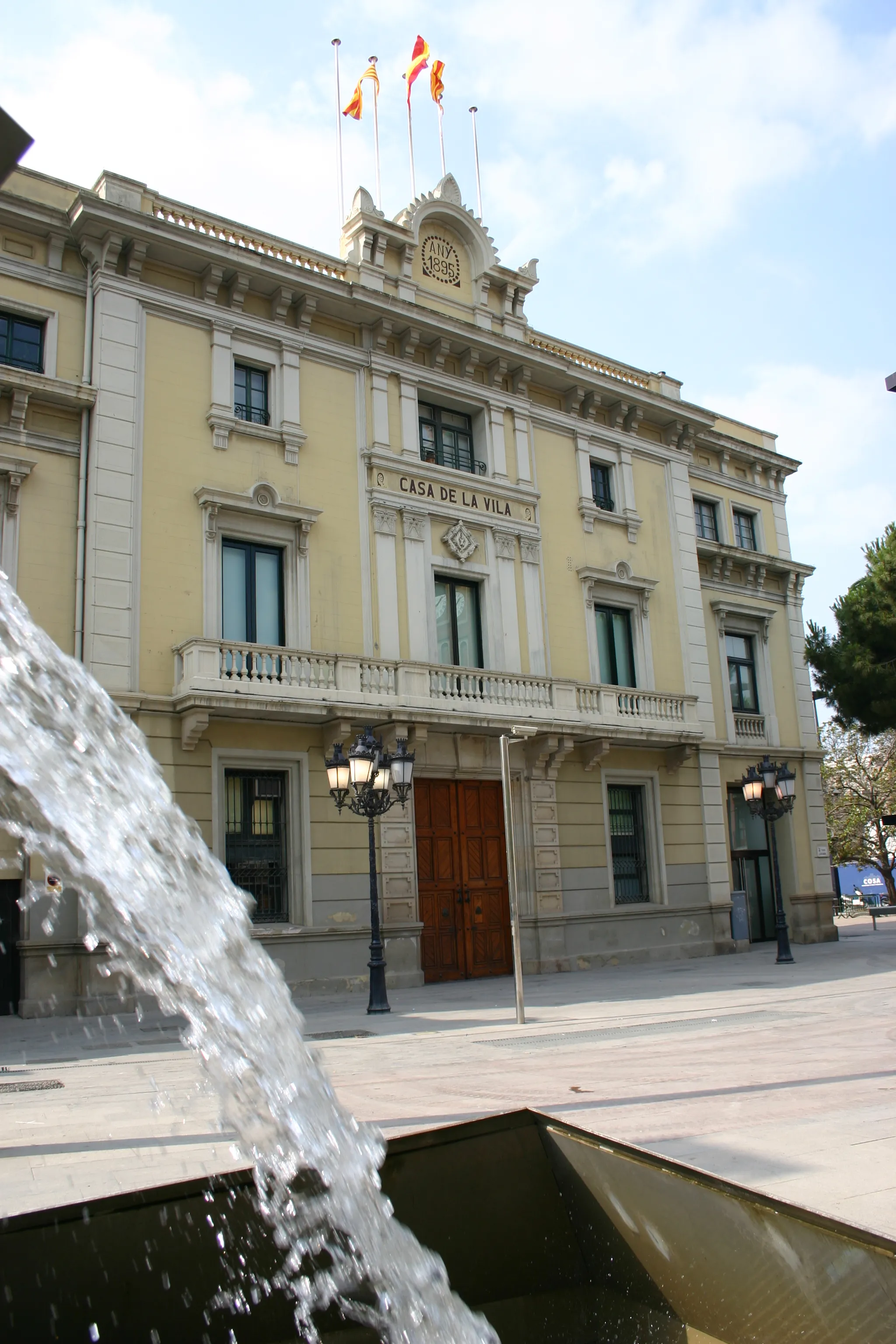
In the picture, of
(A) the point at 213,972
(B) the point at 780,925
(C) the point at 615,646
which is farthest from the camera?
(C) the point at 615,646

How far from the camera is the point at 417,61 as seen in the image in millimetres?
23375

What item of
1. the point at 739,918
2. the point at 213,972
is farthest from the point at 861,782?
the point at 213,972

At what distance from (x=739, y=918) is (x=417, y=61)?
2116cm

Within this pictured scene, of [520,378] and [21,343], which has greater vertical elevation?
[520,378]

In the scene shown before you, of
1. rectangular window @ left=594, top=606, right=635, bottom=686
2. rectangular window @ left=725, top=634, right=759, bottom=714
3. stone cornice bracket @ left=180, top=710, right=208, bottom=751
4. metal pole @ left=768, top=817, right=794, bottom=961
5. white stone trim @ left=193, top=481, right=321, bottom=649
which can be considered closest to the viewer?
stone cornice bracket @ left=180, top=710, right=208, bottom=751

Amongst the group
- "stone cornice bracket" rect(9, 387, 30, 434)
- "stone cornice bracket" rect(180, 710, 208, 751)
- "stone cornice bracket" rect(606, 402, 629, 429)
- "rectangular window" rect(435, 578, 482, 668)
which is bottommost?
"stone cornice bracket" rect(180, 710, 208, 751)

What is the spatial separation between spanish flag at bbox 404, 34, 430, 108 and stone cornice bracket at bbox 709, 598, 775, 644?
14472 mm

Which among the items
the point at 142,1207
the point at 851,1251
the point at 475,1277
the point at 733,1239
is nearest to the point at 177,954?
the point at 142,1207

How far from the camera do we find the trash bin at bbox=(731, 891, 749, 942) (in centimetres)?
2438

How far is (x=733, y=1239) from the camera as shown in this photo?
3084 mm

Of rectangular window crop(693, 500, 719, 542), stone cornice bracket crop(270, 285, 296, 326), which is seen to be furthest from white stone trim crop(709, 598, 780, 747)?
stone cornice bracket crop(270, 285, 296, 326)

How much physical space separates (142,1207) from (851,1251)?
209 cm

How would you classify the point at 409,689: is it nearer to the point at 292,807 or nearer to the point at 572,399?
the point at 292,807

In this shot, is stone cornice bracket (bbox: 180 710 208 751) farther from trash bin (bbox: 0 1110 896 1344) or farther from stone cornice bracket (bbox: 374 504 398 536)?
trash bin (bbox: 0 1110 896 1344)
